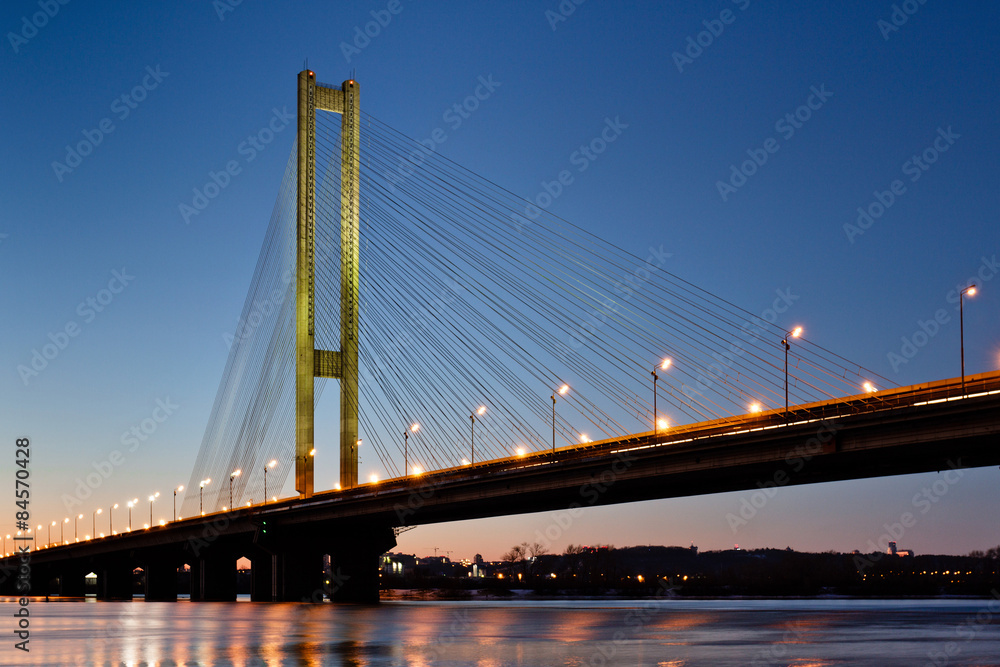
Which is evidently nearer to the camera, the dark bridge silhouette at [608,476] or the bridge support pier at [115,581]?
the dark bridge silhouette at [608,476]

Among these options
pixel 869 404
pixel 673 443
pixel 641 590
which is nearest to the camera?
pixel 869 404

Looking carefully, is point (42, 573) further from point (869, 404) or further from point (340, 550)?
point (869, 404)

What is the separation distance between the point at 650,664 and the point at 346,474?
53.2 meters

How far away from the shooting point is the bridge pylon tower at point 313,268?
229 feet

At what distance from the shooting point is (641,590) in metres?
172

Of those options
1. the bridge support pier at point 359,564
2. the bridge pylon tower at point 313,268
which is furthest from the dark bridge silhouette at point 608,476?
the bridge pylon tower at point 313,268

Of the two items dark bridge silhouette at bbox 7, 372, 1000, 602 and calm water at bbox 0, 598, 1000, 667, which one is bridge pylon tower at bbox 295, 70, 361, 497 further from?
calm water at bbox 0, 598, 1000, 667

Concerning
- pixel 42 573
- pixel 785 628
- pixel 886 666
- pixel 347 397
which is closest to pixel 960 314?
pixel 785 628

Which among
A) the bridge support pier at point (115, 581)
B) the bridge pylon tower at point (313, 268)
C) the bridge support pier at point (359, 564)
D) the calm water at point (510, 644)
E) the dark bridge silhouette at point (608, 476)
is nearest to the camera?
the calm water at point (510, 644)

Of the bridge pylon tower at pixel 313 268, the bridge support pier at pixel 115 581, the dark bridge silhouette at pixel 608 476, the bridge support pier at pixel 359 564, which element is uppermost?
the bridge pylon tower at pixel 313 268

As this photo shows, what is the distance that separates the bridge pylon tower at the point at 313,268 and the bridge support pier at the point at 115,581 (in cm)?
8406

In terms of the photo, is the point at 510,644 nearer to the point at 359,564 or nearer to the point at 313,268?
the point at 313,268

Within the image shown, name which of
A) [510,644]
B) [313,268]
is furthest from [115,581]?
[510,644]

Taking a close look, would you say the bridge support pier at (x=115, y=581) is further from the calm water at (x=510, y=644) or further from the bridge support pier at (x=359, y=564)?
the calm water at (x=510, y=644)
